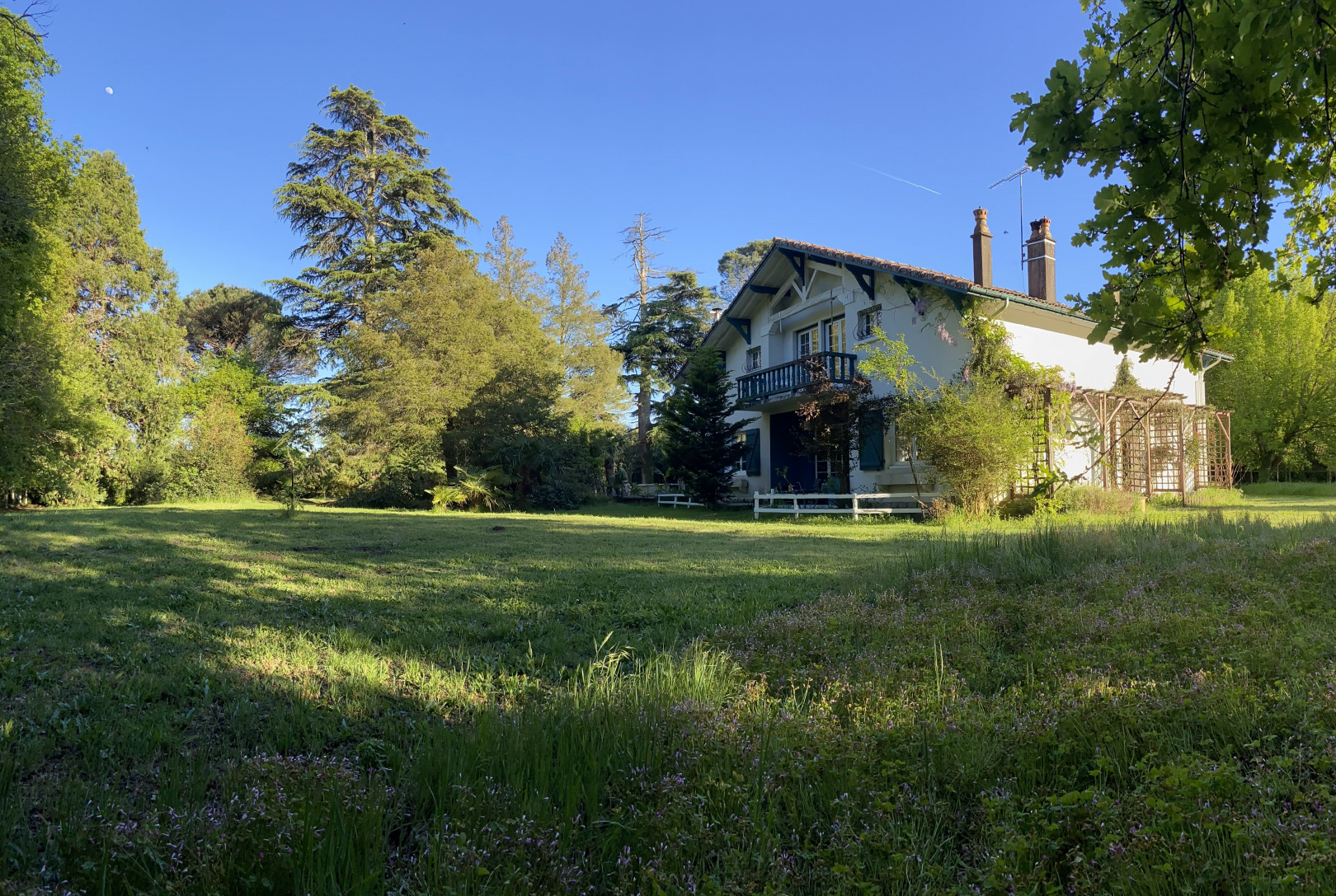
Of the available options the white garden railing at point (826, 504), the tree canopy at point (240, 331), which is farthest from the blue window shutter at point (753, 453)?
the tree canopy at point (240, 331)

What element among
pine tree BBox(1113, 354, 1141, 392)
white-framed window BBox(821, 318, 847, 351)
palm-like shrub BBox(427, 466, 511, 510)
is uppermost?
white-framed window BBox(821, 318, 847, 351)

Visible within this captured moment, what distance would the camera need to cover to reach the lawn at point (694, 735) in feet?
6.69

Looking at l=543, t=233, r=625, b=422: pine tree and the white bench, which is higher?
l=543, t=233, r=625, b=422: pine tree

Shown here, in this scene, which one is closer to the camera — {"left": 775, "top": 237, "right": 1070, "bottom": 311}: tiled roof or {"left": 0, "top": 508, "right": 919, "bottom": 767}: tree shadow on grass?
{"left": 0, "top": 508, "right": 919, "bottom": 767}: tree shadow on grass

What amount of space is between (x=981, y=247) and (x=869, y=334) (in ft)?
12.6

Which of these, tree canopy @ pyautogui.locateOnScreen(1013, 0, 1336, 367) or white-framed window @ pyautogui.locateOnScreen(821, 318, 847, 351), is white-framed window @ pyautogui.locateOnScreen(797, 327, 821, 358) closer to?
white-framed window @ pyautogui.locateOnScreen(821, 318, 847, 351)

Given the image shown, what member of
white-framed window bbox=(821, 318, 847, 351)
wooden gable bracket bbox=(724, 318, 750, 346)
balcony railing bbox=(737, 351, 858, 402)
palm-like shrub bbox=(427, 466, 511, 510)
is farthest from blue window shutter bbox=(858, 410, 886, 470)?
palm-like shrub bbox=(427, 466, 511, 510)

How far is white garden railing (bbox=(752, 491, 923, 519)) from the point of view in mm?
17359

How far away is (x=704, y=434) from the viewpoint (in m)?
23.5

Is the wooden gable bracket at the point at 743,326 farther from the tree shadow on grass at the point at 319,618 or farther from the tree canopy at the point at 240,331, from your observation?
the tree canopy at the point at 240,331

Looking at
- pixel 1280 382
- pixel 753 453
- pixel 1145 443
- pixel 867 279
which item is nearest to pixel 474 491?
pixel 753 453

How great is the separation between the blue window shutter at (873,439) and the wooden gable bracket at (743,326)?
826cm

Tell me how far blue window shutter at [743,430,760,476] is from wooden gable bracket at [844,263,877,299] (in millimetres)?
6944

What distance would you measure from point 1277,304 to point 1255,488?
8918mm
